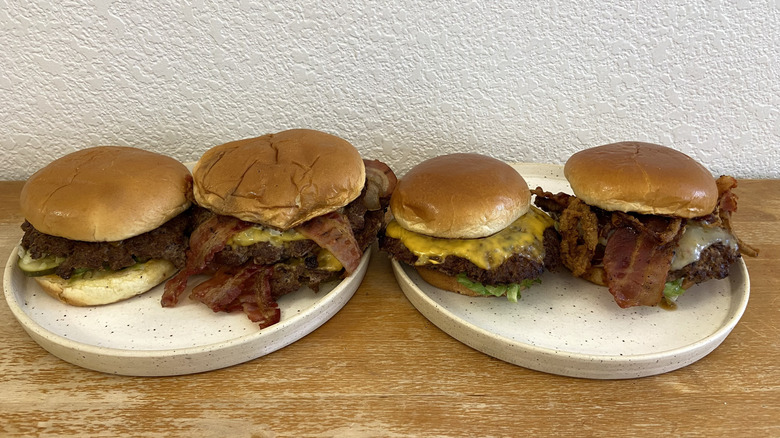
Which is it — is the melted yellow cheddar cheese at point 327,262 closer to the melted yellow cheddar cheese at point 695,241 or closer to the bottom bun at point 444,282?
the bottom bun at point 444,282

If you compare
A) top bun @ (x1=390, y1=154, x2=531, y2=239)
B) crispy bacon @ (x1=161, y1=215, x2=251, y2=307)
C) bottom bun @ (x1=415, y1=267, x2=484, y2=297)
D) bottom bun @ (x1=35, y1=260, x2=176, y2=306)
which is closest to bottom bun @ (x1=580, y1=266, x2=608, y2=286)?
top bun @ (x1=390, y1=154, x2=531, y2=239)

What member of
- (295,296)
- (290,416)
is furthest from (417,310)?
(290,416)

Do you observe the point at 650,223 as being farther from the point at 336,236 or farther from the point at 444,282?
the point at 336,236

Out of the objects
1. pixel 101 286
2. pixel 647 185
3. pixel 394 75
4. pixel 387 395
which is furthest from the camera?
pixel 394 75

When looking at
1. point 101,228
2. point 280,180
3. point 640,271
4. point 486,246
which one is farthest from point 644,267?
point 101,228

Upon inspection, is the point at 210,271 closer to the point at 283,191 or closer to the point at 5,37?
the point at 283,191
